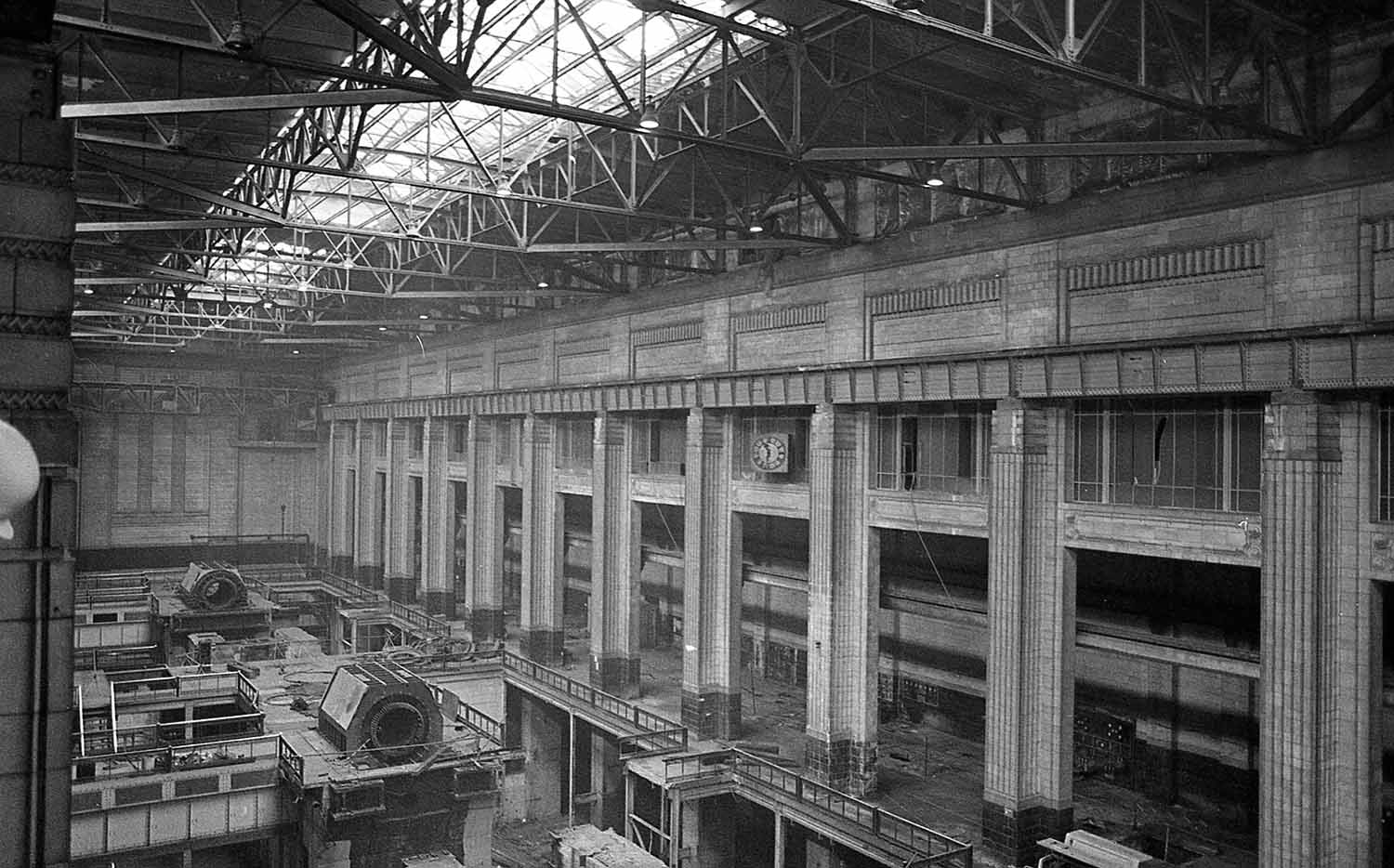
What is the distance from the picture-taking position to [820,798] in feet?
63.4

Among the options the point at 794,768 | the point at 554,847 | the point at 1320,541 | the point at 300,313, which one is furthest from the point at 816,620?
the point at 300,313

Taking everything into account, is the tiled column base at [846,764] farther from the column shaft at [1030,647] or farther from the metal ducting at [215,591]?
the metal ducting at [215,591]

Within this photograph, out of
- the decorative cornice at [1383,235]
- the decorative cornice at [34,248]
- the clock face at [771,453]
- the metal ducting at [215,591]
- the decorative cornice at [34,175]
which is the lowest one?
the metal ducting at [215,591]

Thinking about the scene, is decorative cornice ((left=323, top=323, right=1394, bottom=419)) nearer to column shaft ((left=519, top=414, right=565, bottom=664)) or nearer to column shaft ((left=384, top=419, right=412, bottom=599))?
column shaft ((left=519, top=414, right=565, bottom=664))

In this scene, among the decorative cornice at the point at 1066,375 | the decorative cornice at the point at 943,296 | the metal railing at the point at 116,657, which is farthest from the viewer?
the metal railing at the point at 116,657

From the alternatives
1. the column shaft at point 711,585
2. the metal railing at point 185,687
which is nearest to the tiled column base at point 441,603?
the metal railing at point 185,687

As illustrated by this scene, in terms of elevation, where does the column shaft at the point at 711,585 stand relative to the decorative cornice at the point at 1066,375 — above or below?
below

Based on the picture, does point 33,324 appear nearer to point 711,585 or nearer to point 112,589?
point 711,585

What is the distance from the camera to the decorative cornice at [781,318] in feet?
70.5

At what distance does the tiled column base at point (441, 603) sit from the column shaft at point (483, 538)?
9.00 feet

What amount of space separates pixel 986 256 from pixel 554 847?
12.7 m

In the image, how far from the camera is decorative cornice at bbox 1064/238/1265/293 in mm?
14282

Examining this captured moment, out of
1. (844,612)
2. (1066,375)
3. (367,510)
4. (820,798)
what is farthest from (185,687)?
(367,510)

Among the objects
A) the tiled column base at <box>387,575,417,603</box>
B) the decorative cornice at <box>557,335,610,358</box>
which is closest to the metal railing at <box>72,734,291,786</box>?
the decorative cornice at <box>557,335,610,358</box>
